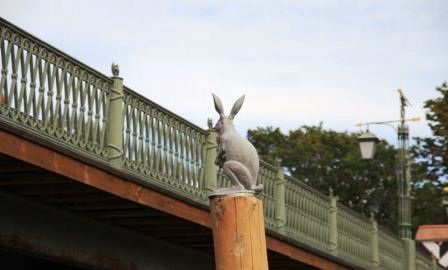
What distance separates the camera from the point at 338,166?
276ft

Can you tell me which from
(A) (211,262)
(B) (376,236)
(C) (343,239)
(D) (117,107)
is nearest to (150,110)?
(D) (117,107)

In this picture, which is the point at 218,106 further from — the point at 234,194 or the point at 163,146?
the point at 163,146

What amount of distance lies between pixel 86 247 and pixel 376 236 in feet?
41.9

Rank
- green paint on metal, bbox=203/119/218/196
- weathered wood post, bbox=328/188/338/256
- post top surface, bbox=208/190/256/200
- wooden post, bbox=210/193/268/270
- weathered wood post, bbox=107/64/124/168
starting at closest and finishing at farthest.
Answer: wooden post, bbox=210/193/268/270 → post top surface, bbox=208/190/256/200 → weathered wood post, bbox=107/64/124/168 → green paint on metal, bbox=203/119/218/196 → weathered wood post, bbox=328/188/338/256

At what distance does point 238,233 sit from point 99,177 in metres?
4.82

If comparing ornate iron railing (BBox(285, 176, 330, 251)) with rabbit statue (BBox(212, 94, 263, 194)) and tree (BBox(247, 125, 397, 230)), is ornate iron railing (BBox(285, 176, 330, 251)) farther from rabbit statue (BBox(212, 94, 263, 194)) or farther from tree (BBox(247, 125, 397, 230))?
tree (BBox(247, 125, 397, 230))

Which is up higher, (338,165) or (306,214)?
(338,165)

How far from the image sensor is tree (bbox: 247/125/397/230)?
82.6m

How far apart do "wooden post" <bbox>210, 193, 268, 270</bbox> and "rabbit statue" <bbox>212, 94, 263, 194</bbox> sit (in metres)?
0.16

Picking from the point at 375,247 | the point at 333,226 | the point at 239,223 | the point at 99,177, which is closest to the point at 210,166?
the point at 99,177

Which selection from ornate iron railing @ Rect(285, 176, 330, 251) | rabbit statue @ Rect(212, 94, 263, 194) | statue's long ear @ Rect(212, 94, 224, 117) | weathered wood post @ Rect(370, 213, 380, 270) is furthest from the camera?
weathered wood post @ Rect(370, 213, 380, 270)

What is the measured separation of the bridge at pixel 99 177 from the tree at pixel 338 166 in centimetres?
6047

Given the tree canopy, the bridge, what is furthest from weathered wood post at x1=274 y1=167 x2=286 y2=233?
the tree canopy

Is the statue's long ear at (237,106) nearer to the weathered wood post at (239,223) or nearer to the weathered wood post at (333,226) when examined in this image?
the weathered wood post at (239,223)
